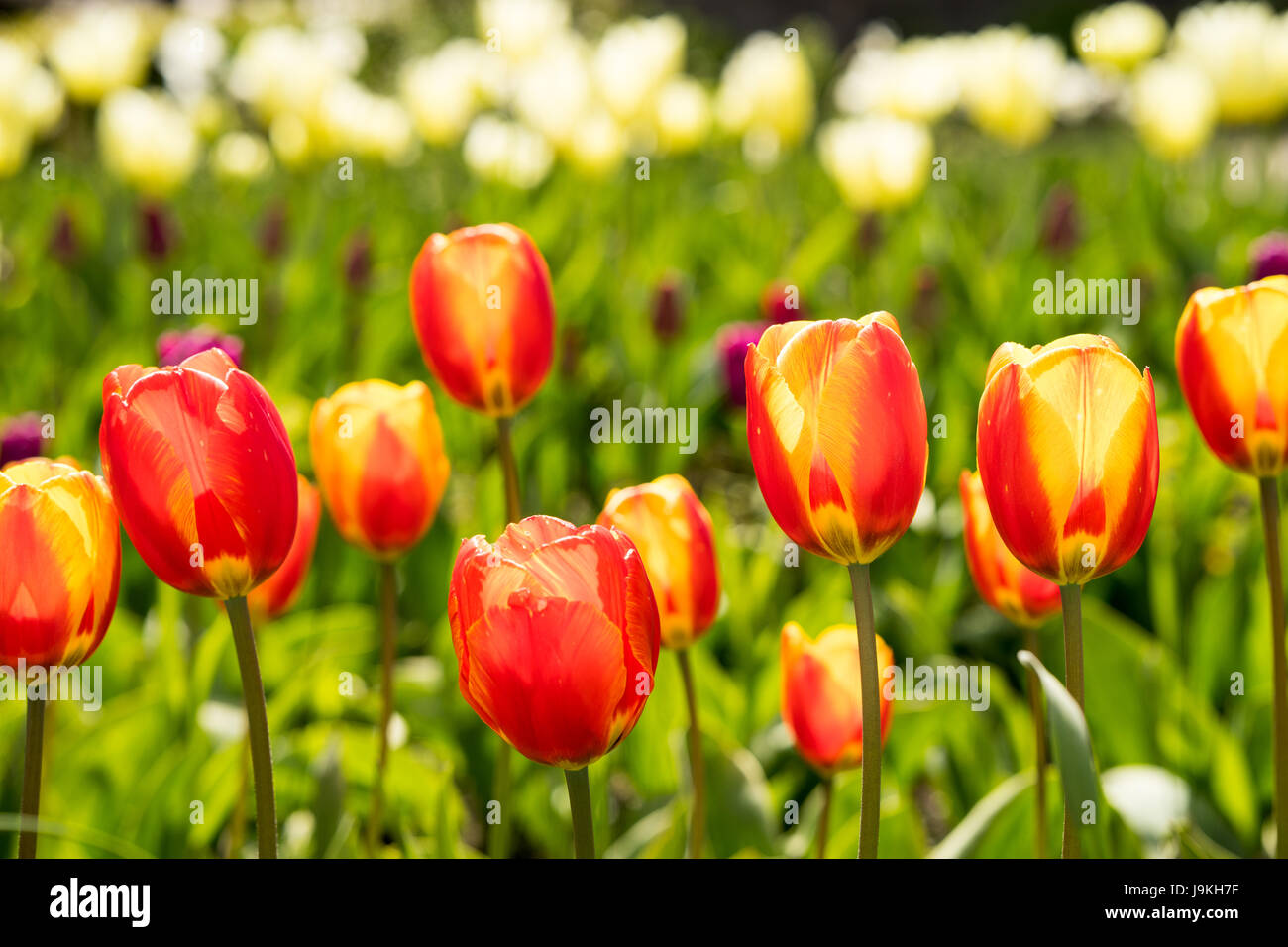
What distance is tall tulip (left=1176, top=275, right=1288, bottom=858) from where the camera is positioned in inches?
34.6

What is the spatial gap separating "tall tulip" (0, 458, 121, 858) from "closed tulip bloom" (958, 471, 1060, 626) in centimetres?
66

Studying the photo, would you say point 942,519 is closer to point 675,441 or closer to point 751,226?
point 675,441

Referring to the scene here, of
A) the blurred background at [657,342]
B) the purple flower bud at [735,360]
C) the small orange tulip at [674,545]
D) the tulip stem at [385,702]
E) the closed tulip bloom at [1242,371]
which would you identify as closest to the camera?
the closed tulip bloom at [1242,371]

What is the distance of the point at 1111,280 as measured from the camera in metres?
3.00

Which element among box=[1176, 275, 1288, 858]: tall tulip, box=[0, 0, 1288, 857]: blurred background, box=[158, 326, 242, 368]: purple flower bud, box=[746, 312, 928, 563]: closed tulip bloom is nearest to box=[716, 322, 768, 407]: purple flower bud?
box=[0, 0, 1288, 857]: blurred background

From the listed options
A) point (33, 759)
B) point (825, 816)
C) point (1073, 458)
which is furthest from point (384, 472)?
point (1073, 458)

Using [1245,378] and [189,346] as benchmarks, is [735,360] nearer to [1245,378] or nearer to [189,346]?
[189,346]

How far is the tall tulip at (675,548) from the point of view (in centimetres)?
99

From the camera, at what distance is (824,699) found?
3.37ft

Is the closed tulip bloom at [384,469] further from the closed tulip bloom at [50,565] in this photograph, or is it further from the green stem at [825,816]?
the green stem at [825,816]

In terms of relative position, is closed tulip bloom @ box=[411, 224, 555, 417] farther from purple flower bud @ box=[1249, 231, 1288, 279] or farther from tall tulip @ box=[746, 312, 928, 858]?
purple flower bud @ box=[1249, 231, 1288, 279]

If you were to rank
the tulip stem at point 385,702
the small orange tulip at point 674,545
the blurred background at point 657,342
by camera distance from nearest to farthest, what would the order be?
the small orange tulip at point 674,545 < the tulip stem at point 385,702 < the blurred background at point 657,342

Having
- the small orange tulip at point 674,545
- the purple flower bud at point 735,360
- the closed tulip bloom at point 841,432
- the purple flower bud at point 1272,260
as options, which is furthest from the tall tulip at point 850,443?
the purple flower bud at point 735,360
